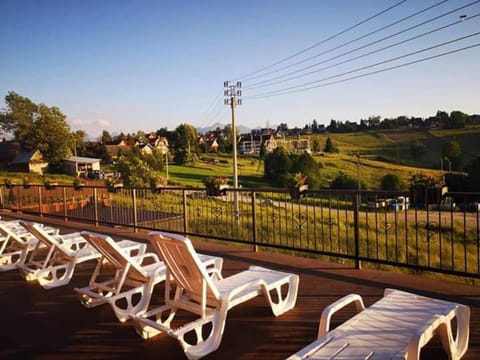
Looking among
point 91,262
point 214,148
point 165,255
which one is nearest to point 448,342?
point 165,255

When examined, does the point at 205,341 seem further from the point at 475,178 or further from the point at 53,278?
the point at 475,178

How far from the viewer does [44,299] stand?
457 centimetres

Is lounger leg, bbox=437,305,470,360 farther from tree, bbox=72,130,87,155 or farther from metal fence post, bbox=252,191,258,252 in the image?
tree, bbox=72,130,87,155

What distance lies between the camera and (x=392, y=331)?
2.51 m

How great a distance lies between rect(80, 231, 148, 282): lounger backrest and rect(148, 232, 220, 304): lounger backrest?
65 cm

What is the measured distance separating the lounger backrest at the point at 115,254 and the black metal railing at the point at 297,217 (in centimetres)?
238

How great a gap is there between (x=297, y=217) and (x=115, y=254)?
5.87m

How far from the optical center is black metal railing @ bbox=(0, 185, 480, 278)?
480 cm

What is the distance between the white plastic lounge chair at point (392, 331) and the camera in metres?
2.24

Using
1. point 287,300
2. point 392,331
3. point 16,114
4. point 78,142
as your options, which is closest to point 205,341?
point 287,300

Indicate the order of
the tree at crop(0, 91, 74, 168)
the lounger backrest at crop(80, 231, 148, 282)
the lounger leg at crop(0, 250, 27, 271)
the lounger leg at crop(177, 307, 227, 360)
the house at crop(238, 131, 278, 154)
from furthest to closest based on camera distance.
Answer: the house at crop(238, 131, 278, 154) → the tree at crop(0, 91, 74, 168) → the lounger leg at crop(0, 250, 27, 271) → the lounger backrest at crop(80, 231, 148, 282) → the lounger leg at crop(177, 307, 227, 360)

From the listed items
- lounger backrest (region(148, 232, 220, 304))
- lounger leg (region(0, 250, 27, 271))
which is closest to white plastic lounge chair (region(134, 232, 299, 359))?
lounger backrest (region(148, 232, 220, 304))

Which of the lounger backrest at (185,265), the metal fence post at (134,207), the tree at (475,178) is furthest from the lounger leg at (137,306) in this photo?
the tree at (475,178)

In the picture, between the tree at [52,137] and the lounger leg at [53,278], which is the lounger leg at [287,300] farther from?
the tree at [52,137]
